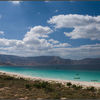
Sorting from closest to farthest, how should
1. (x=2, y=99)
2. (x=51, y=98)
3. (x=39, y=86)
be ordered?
(x=2, y=99) < (x=51, y=98) < (x=39, y=86)

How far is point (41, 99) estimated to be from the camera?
19.6 feet

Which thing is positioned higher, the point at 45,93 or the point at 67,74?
the point at 67,74

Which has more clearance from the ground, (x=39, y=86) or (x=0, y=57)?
(x=0, y=57)

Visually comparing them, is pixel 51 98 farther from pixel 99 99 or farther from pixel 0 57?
pixel 0 57

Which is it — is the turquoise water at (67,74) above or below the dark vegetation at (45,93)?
above

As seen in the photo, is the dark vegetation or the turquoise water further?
the turquoise water

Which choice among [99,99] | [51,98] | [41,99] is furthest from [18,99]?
[99,99]

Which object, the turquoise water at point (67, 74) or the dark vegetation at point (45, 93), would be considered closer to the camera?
the dark vegetation at point (45, 93)

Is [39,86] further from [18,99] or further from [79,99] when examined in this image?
[79,99]

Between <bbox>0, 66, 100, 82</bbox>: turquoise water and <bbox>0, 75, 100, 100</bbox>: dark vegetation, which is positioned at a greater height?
<bbox>0, 66, 100, 82</bbox>: turquoise water

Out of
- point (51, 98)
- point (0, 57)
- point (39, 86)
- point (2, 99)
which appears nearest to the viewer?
point (2, 99)

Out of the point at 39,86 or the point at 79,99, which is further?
the point at 39,86

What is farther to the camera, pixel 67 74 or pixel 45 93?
pixel 67 74

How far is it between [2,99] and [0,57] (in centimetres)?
20979
